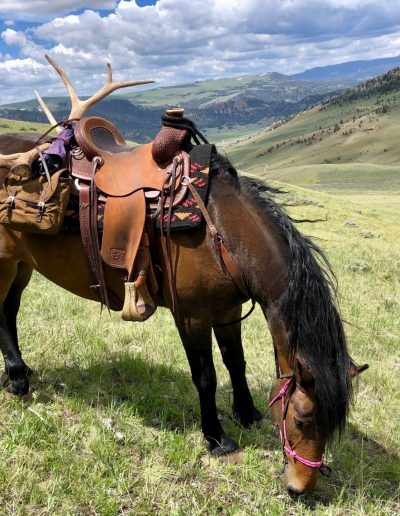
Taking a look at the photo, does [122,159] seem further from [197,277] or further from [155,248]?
[197,277]

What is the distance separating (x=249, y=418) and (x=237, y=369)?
19.7 inches

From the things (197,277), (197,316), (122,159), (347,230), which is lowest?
(347,230)

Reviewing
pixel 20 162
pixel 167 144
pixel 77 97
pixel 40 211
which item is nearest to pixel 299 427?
pixel 167 144

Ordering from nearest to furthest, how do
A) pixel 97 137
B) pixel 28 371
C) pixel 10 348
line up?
pixel 97 137 < pixel 10 348 < pixel 28 371

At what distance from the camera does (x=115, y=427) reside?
4.09 m

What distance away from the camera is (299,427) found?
10.4 feet

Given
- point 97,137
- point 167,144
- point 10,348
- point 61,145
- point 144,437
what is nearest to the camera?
point 167,144

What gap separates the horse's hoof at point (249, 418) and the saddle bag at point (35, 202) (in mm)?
2408

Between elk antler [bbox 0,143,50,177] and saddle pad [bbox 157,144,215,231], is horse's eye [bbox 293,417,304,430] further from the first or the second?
elk antler [bbox 0,143,50,177]

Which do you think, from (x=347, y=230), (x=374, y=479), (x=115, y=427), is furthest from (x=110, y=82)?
(x=347, y=230)

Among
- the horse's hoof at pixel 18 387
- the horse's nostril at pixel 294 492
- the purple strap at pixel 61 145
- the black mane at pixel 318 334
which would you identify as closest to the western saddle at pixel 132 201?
the purple strap at pixel 61 145

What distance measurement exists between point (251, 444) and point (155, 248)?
1.92m

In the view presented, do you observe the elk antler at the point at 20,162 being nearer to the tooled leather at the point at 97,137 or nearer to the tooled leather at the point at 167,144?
the tooled leather at the point at 97,137

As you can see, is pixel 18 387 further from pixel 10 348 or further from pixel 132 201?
pixel 132 201
